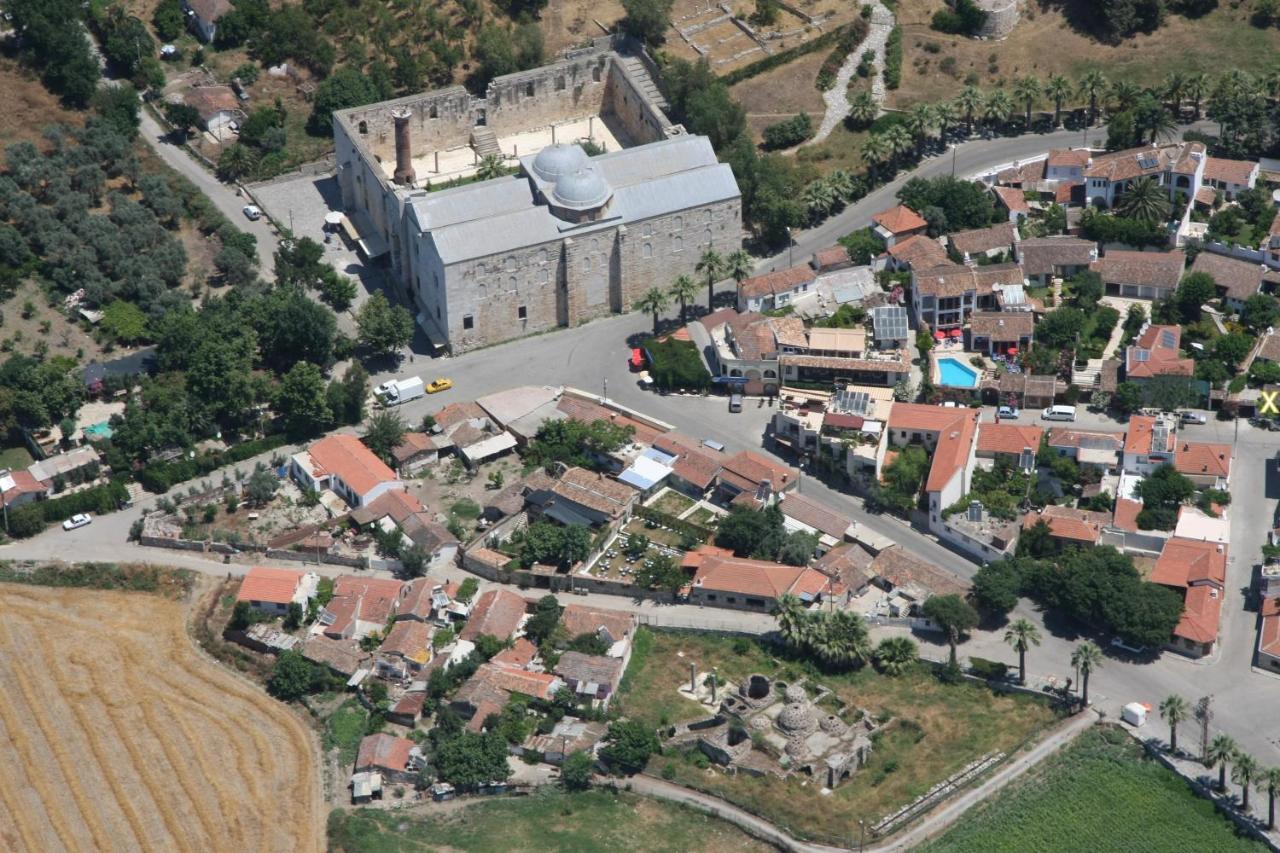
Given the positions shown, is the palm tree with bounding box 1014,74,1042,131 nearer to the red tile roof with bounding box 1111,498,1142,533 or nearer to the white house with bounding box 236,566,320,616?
the red tile roof with bounding box 1111,498,1142,533

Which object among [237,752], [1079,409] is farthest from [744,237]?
[237,752]

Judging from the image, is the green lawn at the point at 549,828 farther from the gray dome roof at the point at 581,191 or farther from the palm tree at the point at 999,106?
the palm tree at the point at 999,106

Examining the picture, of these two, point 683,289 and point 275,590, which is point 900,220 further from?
point 275,590

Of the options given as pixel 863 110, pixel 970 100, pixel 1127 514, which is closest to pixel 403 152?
pixel 863 110

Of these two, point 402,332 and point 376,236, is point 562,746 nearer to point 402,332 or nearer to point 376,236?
point 402,332

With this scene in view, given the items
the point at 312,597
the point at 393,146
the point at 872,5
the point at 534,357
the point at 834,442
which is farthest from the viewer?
the point at 872,5

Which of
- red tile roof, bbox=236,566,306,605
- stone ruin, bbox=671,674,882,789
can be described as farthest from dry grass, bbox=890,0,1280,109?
red tile roof, bbox=236,566,306,605
